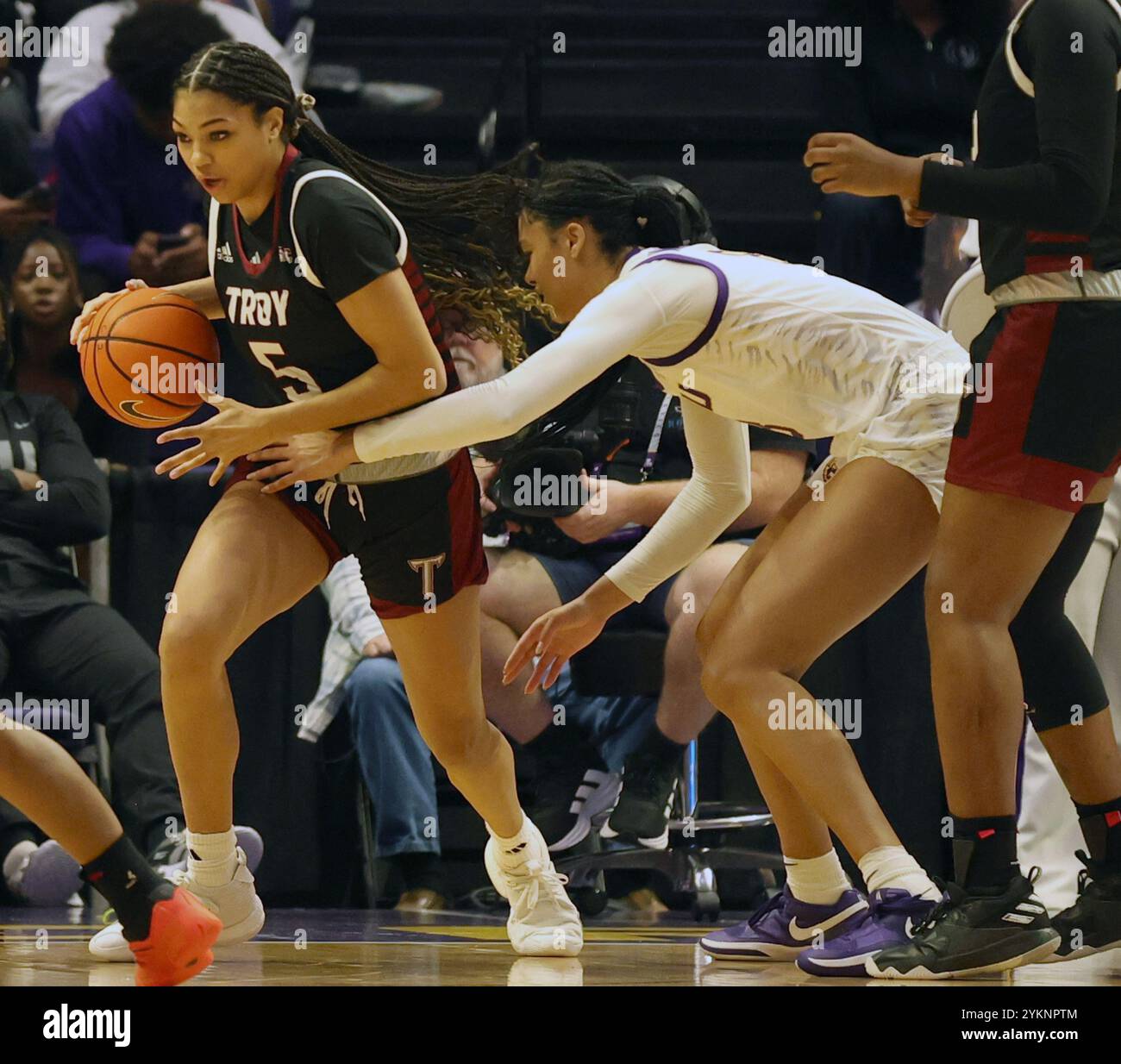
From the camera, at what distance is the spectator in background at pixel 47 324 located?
4.79 meters

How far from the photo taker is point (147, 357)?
3102 millimetres

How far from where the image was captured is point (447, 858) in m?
4.82

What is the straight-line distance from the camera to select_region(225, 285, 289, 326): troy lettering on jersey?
3.01 metres

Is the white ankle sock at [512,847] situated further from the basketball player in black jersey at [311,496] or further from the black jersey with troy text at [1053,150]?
the black jersey with troy text at [1053,150]

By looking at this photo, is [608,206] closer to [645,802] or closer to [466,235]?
[466,235]

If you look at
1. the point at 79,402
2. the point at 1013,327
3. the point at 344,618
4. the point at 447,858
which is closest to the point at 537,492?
the point at 344,618

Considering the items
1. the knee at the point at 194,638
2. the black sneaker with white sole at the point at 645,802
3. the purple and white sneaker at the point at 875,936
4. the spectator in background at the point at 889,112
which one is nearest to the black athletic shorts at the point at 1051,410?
the purple and white sneaker at the point at 875,936

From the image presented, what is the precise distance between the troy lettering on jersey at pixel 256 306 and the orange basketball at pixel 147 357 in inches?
4.4

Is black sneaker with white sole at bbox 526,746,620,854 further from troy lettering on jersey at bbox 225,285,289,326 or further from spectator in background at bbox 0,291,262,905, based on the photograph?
troy lettering on jersey at bbox 225,285,289,326

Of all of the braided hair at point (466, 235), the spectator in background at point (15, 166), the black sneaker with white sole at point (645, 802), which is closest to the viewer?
the braided hair at point (466, 235)

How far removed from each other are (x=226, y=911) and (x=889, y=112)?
321 centimetres

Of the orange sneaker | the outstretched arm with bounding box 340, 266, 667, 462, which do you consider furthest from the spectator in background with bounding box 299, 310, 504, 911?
the orange sneaker

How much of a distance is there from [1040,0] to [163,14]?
3.25m
